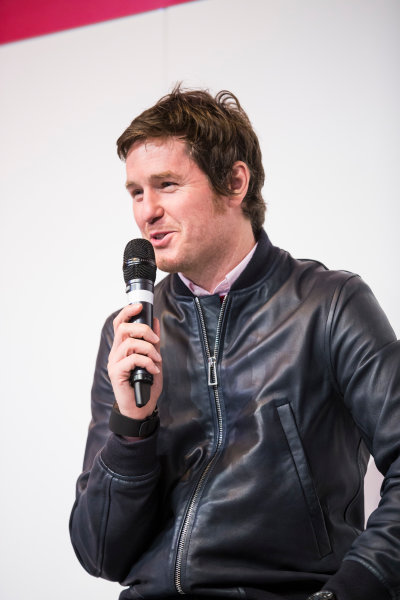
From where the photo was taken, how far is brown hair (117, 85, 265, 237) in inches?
64.5

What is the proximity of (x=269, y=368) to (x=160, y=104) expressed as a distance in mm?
684

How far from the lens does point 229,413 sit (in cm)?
153

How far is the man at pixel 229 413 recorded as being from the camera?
1386 mm

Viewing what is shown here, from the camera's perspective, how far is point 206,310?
1601 mm

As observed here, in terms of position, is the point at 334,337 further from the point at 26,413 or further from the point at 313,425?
the point at 26,413

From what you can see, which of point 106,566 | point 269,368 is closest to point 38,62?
point 269,368

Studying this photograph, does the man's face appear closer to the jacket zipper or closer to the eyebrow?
the eyebrow

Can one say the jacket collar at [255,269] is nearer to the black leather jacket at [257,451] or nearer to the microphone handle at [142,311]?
the black leather jacket at [257,451]

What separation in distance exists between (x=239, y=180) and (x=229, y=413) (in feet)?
1.89

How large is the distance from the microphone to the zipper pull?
0.23 meters

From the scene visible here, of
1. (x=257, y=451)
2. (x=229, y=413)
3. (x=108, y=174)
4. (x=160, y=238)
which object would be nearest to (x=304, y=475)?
(x=257, y=451)

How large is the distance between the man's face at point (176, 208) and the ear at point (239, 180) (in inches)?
3.5

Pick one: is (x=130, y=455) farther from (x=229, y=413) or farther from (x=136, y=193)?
(x=136, y=193)

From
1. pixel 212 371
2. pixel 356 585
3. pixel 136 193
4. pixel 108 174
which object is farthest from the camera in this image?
pixel 108 174
